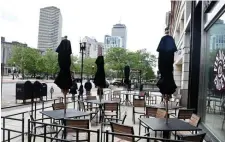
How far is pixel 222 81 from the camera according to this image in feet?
23.6

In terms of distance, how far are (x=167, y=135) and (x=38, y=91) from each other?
11604mm

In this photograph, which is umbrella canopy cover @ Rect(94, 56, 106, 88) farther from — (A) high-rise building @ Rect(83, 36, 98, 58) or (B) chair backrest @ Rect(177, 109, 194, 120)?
(A) high-rise building @ Rect(83, 36, 98, 58)

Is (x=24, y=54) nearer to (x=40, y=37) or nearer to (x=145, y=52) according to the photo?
(x=145, y=52)

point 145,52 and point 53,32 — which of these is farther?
point 53,32

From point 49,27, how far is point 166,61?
12832 cm

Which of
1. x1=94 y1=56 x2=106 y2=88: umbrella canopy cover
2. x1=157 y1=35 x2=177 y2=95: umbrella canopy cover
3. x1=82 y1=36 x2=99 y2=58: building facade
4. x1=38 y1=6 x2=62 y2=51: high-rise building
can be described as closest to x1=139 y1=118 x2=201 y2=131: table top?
x1=157 y1=35 x2=177 y2=95: umbrella canopy cover

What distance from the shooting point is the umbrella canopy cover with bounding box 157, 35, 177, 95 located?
21.1ft

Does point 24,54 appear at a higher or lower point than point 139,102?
higher

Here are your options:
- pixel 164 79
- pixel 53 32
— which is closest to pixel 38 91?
pixel 164 79

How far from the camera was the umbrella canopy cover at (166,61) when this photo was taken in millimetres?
6435

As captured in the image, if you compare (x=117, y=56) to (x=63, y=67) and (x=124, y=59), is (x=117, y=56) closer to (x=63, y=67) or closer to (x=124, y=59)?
(x=124, y=59)

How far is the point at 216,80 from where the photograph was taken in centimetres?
786

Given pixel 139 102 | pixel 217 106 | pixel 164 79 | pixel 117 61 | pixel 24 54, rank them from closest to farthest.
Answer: pixel 164 79 → pixel 217 106 → pixel 139 102 → pixel 117 61 → pixel 24 54

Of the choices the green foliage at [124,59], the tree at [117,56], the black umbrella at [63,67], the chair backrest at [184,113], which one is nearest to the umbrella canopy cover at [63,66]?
the black umbrella at [63,67]
